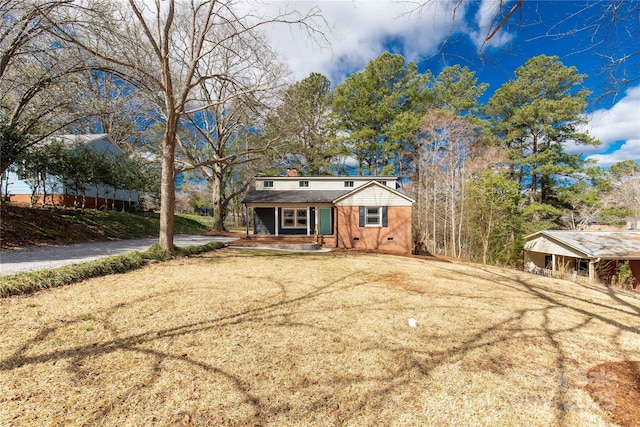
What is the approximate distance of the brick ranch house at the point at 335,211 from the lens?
49.0ft

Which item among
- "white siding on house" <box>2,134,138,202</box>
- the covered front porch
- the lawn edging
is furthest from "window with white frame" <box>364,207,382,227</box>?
"white siding on house" <box>2,134,138,202</box>

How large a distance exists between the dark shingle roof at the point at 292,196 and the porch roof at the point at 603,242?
41.4 feet

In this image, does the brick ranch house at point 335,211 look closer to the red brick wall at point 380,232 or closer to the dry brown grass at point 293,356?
the red brick wall at point 380,232

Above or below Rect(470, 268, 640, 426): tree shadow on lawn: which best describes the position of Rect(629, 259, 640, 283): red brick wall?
below

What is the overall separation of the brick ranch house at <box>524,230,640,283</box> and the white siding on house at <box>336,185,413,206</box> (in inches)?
301

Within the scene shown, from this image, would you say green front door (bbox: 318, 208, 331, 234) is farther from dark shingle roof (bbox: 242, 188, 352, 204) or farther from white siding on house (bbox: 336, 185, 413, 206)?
white siding on house (bbox: 336, 185, 413, 206)

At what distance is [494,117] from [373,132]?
10.8 m

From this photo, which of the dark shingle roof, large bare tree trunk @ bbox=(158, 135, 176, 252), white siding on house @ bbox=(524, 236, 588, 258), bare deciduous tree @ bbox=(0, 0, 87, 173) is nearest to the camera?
bare deciduous tree @ bbox=(0, 0, 87, 173)

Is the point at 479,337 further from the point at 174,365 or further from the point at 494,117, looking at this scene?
the point at 494,117

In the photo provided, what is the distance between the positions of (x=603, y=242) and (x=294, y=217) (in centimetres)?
1663

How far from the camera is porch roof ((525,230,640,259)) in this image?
1263 centimetres

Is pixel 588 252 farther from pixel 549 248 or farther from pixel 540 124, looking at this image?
pixel 540 124

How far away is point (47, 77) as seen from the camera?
27.6ft

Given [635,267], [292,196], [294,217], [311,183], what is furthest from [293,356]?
[635,267]
